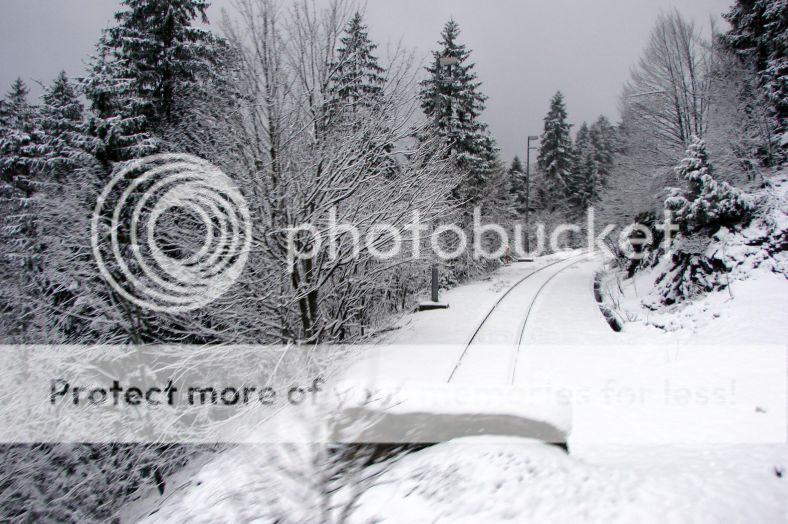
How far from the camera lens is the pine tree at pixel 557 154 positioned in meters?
42.8

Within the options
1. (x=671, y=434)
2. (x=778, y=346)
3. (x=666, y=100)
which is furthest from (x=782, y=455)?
A: (x=666, y=100)

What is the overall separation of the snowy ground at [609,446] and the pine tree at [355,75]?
18.9 ft

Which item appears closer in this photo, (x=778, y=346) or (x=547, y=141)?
(x=778, y=346)

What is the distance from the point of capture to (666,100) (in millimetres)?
18156

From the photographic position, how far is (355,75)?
8266mm

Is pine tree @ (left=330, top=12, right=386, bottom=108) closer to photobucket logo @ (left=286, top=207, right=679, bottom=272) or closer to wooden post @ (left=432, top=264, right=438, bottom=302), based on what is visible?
photobucket logo @ (left=286, top=207, right=679, bottom=272)

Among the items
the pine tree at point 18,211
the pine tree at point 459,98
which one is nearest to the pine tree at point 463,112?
the pine tree at point 459,98

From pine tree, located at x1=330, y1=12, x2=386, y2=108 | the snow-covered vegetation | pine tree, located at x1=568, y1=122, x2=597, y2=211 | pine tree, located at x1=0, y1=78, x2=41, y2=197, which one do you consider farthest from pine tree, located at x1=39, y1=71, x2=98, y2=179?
pine tree, located at x1=568, y1=122, x2=597, y2=211

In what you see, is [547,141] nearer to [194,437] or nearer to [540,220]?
[540,220]

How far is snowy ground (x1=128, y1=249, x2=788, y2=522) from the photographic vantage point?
3391mm

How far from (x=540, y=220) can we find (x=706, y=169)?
30877mm

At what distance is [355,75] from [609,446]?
26.0 ft

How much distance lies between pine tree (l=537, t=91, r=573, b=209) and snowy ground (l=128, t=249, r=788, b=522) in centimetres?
3476

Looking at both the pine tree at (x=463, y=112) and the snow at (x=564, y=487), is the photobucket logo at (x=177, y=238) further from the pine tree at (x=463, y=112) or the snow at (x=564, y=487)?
the pine tree at (x=463, y=112)
